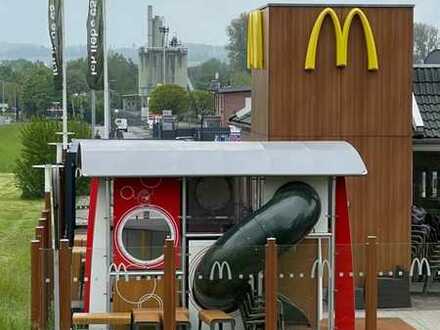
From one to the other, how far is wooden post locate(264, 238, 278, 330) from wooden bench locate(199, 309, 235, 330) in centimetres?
54

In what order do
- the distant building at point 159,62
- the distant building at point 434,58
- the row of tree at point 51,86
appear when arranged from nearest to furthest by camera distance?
the distant building at point 434,58 < the row of tree at point 51,86 < the distant building at point 159,62

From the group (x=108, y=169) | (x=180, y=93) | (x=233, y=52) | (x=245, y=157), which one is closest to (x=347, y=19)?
(x=245, y=157)

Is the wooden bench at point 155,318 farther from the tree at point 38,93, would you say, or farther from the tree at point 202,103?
the tree at point 38,93

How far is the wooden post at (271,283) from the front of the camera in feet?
36.6

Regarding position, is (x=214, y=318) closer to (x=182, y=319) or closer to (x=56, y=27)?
(x=182, y=319)

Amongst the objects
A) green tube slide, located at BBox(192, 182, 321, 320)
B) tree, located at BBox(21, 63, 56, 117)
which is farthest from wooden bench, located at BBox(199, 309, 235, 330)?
tree, located at BBox(21, 63, 56, 117)

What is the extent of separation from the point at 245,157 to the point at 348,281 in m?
1.94

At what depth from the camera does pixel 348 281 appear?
39.7ft

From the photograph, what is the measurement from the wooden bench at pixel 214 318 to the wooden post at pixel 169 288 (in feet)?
1.65

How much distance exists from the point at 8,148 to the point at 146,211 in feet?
234

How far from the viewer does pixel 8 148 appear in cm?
8150

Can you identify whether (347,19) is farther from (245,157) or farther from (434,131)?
(245,157)

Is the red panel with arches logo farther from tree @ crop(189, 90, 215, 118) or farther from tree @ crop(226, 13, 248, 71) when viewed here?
tree @ crop(226, 13, 248, 71)

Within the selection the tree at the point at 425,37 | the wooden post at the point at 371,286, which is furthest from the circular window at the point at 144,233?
the tree at the point at 425,37
